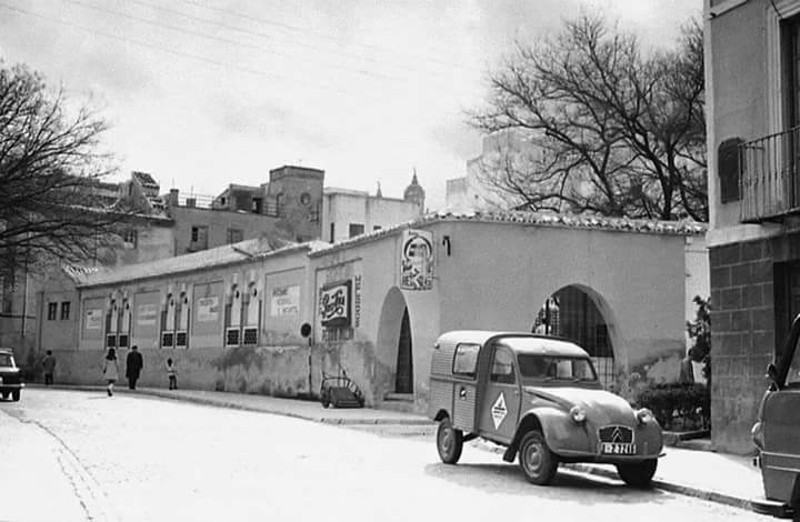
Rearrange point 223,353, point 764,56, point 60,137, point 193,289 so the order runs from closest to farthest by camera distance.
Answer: point 764,56 < point 60,137 < point 223,353 < point 193,289

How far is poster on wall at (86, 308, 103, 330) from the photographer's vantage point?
50.9 m

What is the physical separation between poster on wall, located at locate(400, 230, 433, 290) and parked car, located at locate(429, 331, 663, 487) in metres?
9.05

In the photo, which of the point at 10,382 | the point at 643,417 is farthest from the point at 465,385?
the point at 10,382

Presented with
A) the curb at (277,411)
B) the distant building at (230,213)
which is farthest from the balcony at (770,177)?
the distant building at (230,213)

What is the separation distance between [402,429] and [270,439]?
413 centimetres

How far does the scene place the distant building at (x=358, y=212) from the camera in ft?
219

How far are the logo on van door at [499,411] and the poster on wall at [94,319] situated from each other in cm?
3918

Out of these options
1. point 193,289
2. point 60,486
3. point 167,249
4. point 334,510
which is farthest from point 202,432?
point 167,249

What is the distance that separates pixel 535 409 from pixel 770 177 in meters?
5.41

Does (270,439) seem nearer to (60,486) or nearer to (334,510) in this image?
(60,486)

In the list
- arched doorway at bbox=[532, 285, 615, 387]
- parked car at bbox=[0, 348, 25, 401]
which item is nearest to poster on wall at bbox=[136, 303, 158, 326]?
parked car at bbox=[0, 348, 25, 401]

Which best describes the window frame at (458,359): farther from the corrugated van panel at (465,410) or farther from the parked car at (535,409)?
the corrugated van panel at (465,410)

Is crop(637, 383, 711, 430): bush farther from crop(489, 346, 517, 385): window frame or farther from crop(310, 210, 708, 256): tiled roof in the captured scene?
crop(310, 210, 708, 256): tiled roof

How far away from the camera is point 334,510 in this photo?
1084cm
